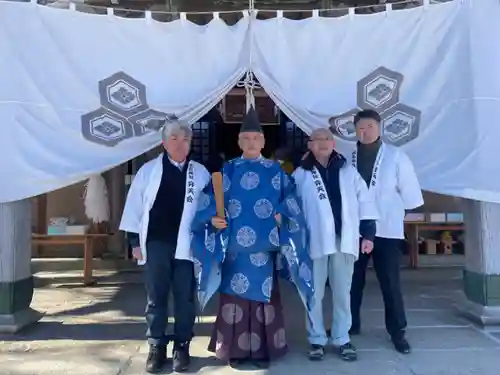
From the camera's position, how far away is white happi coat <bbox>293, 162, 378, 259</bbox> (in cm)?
416

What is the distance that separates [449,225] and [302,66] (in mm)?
4930

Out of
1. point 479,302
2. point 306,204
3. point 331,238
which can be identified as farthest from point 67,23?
point 479,302

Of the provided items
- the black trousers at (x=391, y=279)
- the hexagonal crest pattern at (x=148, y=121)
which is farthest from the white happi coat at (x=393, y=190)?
the hexagonal crest pattern at (x=148, y=121)

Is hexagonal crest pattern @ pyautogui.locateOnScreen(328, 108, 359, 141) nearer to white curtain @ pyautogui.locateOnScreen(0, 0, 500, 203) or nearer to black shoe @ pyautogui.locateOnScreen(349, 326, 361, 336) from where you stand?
white curtain @ pyautogui.locateOnScreen(0, 0, 500, 203)

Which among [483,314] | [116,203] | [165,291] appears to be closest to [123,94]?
[165,291]

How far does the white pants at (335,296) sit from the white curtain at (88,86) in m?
1.73

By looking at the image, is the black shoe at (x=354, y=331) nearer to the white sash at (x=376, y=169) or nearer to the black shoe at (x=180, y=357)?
the white sash at (x=376, y=169)

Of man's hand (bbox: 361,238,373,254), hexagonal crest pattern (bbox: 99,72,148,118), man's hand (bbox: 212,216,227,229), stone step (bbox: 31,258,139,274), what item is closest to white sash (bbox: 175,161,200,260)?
man's hand (bbox: 212,216,227,229)

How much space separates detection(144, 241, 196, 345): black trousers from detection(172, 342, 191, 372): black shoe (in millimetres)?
46

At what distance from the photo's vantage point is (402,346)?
4477mm

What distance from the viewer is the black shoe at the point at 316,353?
4258 mm

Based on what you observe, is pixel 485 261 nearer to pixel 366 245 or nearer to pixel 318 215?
pixel 366 245

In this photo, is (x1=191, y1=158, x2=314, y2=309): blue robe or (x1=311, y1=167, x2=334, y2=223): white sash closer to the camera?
(x1=191, y1=158, x2=314, y2=309): blue robe

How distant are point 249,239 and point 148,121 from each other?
5.11ft
